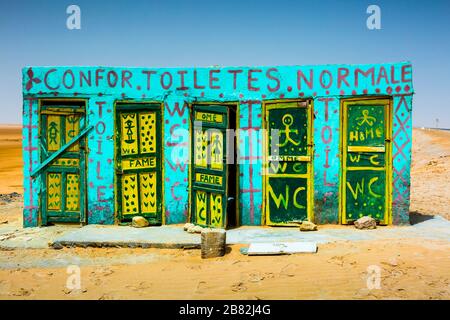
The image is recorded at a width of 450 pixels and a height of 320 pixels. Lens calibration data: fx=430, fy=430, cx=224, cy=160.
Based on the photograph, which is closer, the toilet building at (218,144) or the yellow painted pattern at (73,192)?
the toilet building at (218,144)

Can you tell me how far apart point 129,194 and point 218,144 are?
6.39 feet

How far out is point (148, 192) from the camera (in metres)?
7.99

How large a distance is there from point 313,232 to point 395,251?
153 centimetres

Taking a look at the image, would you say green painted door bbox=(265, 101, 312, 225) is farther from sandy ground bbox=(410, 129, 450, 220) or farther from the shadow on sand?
sandy ground bbox=(410, 129, 450, 220)

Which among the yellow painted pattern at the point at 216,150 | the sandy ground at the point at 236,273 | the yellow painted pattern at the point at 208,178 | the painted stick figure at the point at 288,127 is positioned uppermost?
the painted stick figure at the point at 288,127

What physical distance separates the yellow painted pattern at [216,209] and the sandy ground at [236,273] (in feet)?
3.66

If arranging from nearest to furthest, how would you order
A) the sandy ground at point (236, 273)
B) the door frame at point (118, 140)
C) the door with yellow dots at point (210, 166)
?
the sandy ground at point (236, 273), the door with yellow dots at point (210, 166), the door frame at point (118, 140)

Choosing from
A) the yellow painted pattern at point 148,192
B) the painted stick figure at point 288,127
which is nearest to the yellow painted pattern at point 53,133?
the yellow painted pattern at point 148,192

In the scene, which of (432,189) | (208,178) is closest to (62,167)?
Answer: (208,178)

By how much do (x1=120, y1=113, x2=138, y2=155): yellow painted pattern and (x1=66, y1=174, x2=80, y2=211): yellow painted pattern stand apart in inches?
41.4

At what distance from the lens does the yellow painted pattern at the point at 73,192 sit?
808 centimetres

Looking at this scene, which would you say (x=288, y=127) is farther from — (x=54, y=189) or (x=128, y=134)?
(x=54, y=189)

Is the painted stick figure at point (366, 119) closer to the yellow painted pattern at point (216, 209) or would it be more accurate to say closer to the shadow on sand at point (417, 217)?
the shadow on sand at point (417, 217)

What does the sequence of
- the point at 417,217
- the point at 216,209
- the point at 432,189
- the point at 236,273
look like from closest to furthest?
1. the point at 236,273
2. the point at 216,209
3. the point at 417,217
4. the point at 432,189
